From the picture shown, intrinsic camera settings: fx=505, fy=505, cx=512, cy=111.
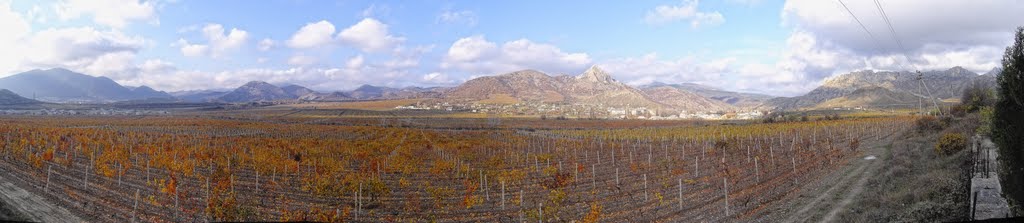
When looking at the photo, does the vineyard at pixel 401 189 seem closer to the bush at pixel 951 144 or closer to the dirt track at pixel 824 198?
the dirt track at pixel 824 198

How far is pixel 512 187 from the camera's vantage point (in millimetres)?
26281

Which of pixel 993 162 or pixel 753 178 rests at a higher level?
pixel 993 162

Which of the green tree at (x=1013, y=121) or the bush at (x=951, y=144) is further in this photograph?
the bush at (x=951, y=144)

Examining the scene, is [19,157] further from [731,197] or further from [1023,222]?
[1023,222]

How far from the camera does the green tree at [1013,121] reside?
28.0 feet

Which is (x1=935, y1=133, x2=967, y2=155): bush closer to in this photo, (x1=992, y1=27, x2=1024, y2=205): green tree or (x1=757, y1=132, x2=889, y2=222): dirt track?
(x1=757, y1=132, x2=889, y2=222): dirt track

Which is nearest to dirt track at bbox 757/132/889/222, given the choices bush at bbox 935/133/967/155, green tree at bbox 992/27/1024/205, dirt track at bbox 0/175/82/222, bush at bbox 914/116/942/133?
bush at bbox 935/133/967/155

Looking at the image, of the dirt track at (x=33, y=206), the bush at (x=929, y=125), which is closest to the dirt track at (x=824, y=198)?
the dirt track at (x=33, y=206)

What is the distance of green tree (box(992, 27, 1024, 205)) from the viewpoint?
8539 millimetres

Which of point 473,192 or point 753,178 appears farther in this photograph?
point 753,178

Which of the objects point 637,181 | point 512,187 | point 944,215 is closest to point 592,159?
point 637,181

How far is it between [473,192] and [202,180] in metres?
14.3

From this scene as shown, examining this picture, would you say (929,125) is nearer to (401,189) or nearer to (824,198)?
(824,198)

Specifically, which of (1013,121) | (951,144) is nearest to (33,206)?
(1013,121)
